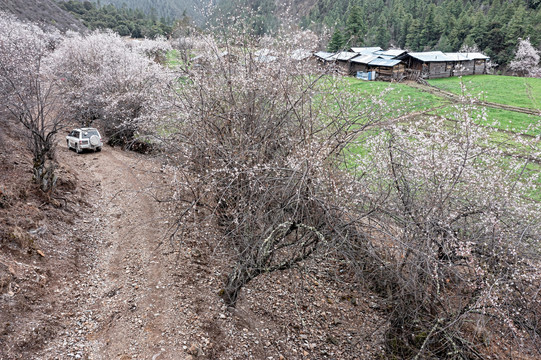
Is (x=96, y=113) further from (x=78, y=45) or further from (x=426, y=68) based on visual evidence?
(x=426, y=68)

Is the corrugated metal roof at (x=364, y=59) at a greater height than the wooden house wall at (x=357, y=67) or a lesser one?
greater

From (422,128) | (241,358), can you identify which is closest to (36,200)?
(241,358)

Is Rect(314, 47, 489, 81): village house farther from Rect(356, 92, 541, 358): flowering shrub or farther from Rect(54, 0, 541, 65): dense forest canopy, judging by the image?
Rect(356, 92, 541, 358): flowering shrub

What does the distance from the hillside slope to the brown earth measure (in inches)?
1622

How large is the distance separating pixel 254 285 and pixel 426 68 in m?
46.2

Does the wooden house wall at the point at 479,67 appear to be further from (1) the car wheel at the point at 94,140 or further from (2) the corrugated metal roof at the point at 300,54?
(1) the car wheel at the point at 94,140

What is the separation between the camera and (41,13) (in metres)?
44.6

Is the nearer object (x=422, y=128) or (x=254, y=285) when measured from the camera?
(x=254, y=285)

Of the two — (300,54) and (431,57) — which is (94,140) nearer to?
(300,54)

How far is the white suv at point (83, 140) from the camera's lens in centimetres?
1773

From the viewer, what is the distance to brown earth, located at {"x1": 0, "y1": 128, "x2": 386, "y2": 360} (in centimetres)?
615

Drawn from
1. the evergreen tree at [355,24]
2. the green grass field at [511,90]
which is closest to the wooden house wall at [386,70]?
the green grass field at [511,90]

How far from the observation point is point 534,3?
63.6m

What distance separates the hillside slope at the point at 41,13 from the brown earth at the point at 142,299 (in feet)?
135
